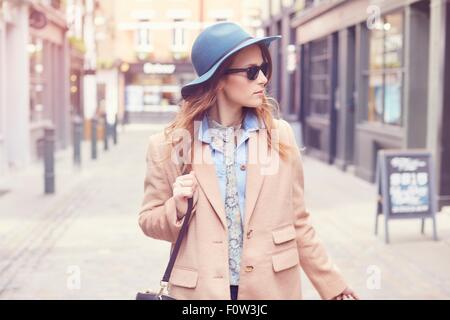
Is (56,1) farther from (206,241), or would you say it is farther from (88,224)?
(206,241)

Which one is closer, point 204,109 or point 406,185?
point 204,109

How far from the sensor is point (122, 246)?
8562 mm

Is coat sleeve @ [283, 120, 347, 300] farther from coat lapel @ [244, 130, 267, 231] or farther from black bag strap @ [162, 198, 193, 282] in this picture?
black bag strap @ [162, 198, 193, 282]

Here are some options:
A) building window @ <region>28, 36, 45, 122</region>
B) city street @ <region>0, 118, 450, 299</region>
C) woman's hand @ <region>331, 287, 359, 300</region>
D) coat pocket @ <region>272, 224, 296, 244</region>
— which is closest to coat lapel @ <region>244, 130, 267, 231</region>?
coat pocket @ <region>272, 224, 296, 244</region>

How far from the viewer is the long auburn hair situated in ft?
9.14

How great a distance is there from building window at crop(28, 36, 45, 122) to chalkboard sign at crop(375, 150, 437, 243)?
1205cm

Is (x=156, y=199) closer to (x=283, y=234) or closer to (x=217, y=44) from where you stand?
(x=283, y=234)

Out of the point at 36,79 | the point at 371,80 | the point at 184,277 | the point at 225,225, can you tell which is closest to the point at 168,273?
the point at 184,277

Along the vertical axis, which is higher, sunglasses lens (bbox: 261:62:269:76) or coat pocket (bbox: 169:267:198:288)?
sunglasses lens (bbox: 261:62:269:76)

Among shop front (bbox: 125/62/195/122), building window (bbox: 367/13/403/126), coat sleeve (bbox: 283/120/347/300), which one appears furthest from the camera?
shop front (bbox: 125/62/195/122)

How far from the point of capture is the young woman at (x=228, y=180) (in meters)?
2.72

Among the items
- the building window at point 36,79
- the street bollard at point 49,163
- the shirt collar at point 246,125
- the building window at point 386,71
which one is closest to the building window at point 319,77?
the building window at point 386,71

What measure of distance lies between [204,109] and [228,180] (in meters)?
0.25

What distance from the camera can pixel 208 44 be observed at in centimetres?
274
